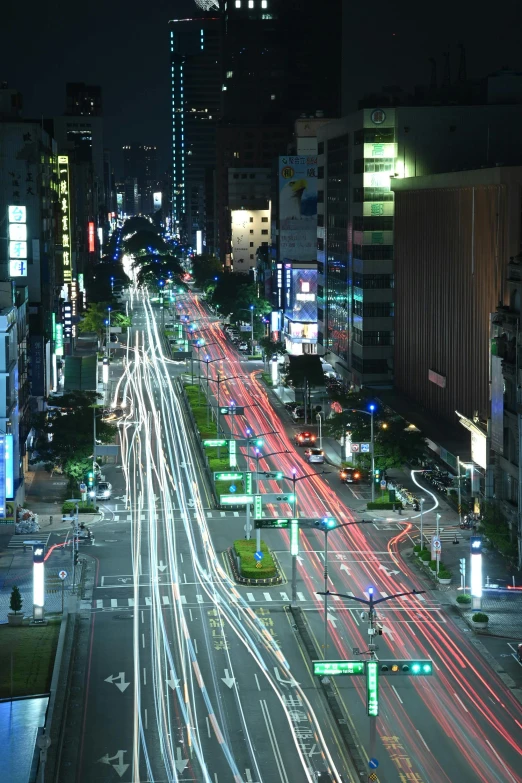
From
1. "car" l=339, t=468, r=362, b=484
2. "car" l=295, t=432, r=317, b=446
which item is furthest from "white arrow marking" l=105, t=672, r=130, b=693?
"car" l=295, t=432, r=317, b=446

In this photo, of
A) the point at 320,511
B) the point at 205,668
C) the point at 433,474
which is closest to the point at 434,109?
the point at 433,474

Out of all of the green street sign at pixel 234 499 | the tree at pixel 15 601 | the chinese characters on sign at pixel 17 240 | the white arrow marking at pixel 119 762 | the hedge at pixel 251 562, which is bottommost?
the white arrow marking at pixel 119 762

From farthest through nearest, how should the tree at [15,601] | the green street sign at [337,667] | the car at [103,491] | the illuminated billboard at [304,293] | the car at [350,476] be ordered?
the illuminated billboard at [304,293] < the car at [350,476] < the car at [103,491] < the tree at [15,601] < the green street sign at [337,667]

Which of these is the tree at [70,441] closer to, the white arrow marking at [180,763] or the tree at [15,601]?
the tree at [15,601]

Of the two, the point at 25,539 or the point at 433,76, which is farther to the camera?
the point at 433,76

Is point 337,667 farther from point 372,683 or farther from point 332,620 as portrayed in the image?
point 332,620

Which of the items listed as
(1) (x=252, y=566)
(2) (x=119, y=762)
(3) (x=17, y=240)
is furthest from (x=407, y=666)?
(3) (x=17, y=240)

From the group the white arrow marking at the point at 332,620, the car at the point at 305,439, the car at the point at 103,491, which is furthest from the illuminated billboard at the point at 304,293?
the white arrow marking at the point at 332,620

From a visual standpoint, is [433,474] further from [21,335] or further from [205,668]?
[205,668]
